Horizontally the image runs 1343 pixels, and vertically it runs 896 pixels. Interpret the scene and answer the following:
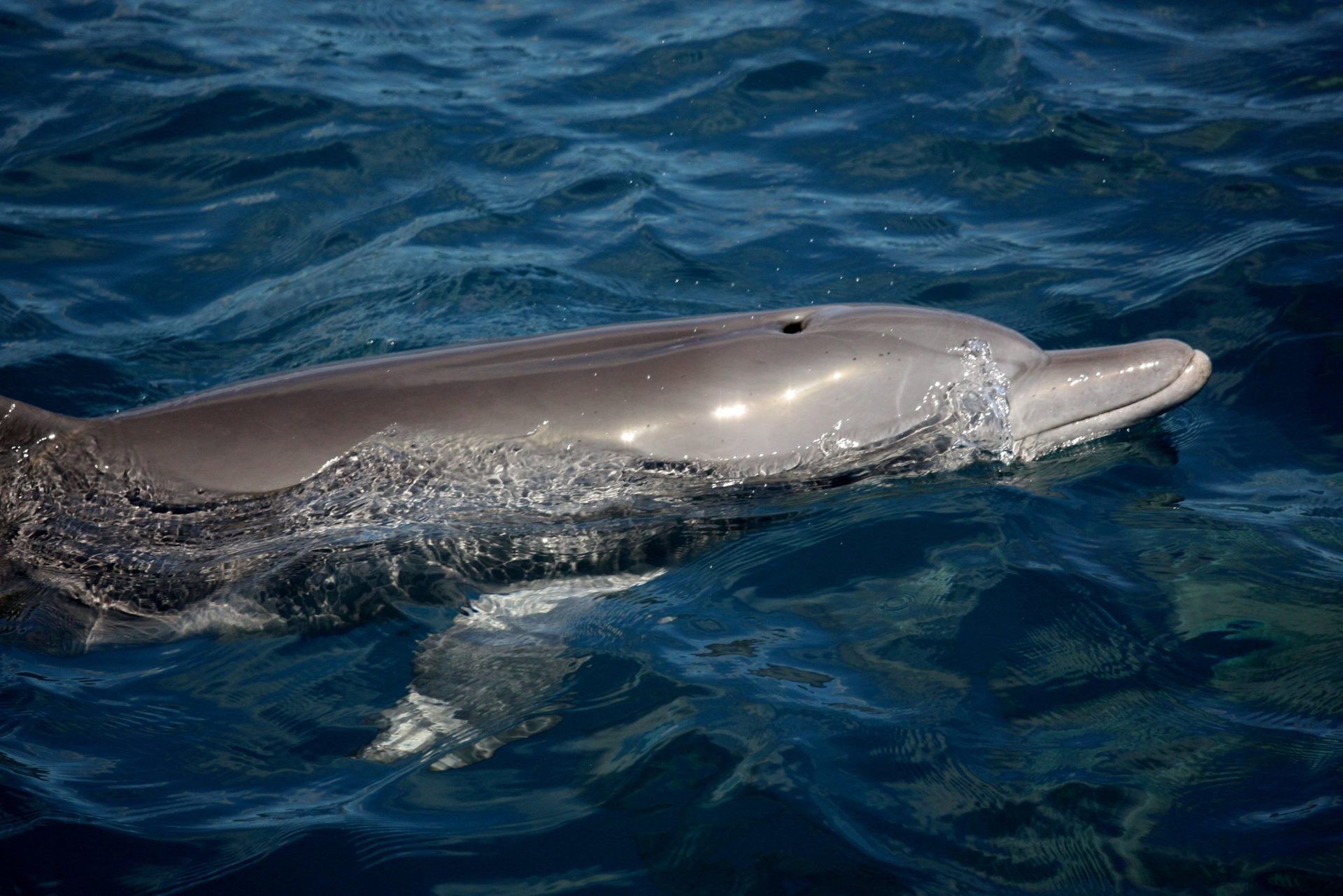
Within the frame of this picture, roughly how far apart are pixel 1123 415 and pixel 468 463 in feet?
12.0

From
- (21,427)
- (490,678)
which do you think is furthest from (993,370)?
(21,427)

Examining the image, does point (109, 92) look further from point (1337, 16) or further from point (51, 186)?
point (1337, 16)

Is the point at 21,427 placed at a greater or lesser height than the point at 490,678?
greater

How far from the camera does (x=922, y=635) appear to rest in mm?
5406

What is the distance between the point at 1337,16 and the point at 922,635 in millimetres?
11281

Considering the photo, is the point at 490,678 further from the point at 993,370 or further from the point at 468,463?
the point at 993,370

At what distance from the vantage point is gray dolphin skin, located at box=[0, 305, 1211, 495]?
5.97 m

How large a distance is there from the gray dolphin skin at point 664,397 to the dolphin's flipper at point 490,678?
2.73 feet

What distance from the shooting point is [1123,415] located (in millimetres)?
6625

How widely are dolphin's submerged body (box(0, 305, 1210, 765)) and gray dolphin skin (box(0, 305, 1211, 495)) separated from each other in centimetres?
1

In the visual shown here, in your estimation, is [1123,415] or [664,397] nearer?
[664,397]

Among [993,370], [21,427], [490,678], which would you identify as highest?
[21,427]

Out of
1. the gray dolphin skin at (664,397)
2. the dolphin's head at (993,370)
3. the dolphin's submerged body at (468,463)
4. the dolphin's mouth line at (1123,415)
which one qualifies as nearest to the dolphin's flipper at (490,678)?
the dolphin's submerged body at (468,463)

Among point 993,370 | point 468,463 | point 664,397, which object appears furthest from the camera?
point 993,370
